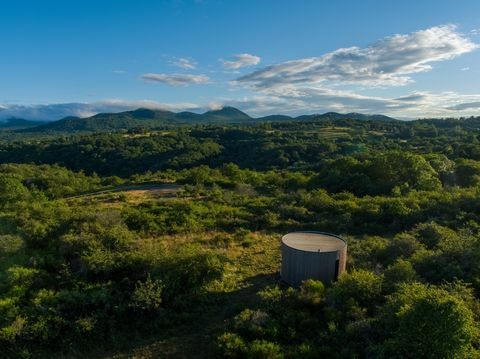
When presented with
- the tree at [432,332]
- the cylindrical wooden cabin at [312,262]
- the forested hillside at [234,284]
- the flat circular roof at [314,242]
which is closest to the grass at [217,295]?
the forested hillside at [234,284]

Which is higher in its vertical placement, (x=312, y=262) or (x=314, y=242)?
(x=314, y=242)

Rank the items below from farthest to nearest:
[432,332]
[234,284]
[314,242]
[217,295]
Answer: [314,242], [234,284], [217,295], [432,332]

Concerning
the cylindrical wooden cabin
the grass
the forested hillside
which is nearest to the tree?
the forested hillside

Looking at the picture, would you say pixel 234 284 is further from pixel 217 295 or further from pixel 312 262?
pixel 312 262

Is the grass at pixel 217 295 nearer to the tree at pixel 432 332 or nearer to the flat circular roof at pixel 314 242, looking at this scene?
the flat circular roof at pixel 314 242

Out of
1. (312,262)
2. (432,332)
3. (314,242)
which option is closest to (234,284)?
(312,262)

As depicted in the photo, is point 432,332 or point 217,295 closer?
point 432,332

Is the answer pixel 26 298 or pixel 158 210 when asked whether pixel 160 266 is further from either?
pixel 158 210

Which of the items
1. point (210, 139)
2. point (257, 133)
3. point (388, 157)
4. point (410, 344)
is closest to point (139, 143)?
point (210, 139)
